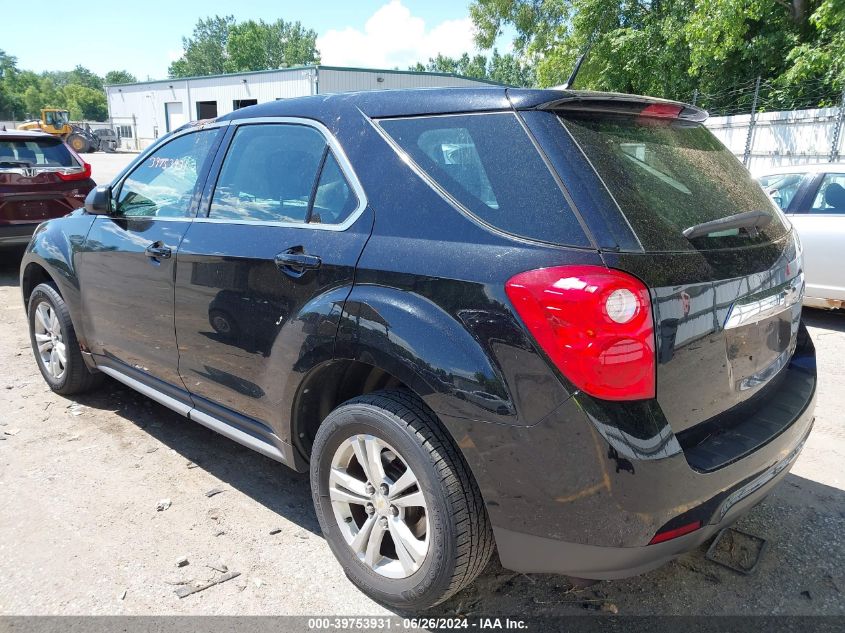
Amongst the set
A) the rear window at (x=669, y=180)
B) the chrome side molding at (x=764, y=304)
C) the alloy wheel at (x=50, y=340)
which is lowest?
the alloy wheel at (x=50, y=340)

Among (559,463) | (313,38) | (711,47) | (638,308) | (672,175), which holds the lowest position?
(559,463)

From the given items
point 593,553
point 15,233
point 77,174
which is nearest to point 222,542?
point 593,553

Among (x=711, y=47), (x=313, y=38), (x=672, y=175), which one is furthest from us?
(x=313, y=38)

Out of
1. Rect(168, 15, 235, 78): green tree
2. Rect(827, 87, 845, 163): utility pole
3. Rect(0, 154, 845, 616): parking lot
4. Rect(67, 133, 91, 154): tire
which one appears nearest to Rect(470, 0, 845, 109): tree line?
Rect(827, 87, 845, 163): utility pole

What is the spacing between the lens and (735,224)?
2180mm

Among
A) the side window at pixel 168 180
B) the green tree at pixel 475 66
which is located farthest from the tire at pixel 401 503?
the green tree at pixel 475 66

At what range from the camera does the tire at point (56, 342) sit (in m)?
4.12

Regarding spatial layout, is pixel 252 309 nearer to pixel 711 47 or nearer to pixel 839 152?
pixel 839 152

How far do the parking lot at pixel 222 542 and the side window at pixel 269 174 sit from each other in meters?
1.41

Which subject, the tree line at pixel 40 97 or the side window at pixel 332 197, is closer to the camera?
the side window at pixel 332 197

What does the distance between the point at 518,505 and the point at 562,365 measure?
1.53 feet

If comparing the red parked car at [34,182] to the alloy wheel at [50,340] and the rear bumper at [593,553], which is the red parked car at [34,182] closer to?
the alloy wheel at [50,340]

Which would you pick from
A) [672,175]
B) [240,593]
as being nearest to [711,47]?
[672,175]

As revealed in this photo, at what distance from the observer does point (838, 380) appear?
4.74 meters
